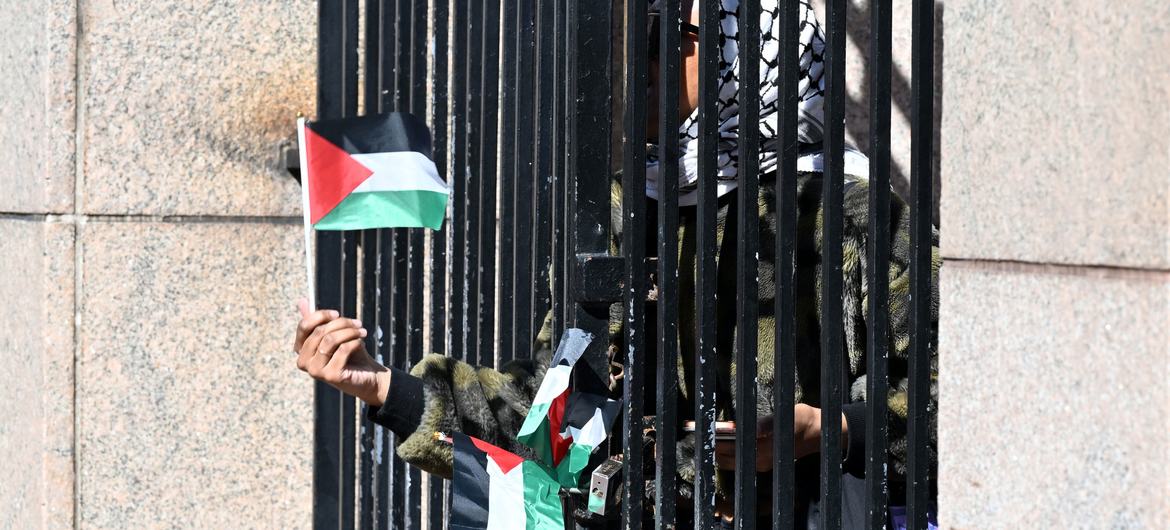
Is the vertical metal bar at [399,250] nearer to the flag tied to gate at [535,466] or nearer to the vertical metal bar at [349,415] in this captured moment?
the vertical metal bar at [349,415]

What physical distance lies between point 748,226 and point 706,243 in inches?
3.7

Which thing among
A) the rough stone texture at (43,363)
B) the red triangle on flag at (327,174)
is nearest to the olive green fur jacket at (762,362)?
the red triangle on flag at (327,174)

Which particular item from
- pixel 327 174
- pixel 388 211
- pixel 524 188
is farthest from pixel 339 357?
pixel 524 188

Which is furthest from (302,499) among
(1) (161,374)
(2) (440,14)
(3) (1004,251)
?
(3) (1004,251)

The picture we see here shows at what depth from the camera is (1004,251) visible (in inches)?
74.5

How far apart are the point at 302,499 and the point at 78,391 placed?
2.35 feet

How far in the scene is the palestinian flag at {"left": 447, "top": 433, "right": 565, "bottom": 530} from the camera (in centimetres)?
262

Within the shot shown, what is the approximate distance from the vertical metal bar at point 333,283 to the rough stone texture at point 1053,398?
2121mm

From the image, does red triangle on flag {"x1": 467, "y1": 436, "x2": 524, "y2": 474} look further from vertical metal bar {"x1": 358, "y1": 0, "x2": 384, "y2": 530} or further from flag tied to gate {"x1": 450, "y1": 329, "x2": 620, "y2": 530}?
vertical metal bar {"x1": 358, "y1": 0, "x2": 384, "y2": 530}

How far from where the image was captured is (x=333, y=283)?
148 inches

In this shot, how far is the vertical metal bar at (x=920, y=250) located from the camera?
2.04m

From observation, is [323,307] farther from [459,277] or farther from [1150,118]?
[1150,118]

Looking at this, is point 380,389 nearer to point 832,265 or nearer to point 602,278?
point 602,278

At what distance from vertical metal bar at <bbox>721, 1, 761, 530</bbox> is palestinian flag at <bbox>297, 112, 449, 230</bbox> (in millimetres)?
1038
